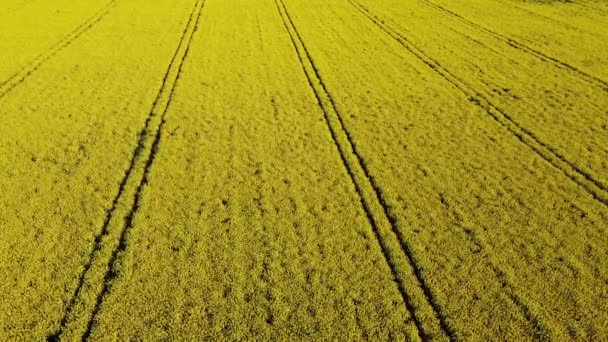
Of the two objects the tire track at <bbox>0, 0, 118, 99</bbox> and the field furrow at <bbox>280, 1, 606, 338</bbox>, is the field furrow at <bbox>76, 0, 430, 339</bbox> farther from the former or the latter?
the tire track at <bbox>0, 0, 118, 99</bbox>

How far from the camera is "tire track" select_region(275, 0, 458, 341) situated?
16.2 ft

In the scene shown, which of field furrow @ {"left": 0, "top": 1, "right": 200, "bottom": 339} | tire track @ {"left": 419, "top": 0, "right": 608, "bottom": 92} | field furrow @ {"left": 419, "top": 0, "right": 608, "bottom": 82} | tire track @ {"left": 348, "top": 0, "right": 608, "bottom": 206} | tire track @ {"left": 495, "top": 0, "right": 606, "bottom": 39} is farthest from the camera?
tire track @ {"left": 495, "top": 0, "right": 606, "bottom": 39}

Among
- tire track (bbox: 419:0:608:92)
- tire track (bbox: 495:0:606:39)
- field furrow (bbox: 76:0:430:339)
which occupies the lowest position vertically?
field furrow (bbox: 76:0:430:339)

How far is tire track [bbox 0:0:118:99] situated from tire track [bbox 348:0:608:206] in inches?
327

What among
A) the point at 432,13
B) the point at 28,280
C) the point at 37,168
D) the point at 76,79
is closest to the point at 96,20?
the point at 76,79

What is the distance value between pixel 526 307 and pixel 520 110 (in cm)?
527

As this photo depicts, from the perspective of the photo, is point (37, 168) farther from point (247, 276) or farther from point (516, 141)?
point (516, 141)

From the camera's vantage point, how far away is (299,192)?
22.2ft

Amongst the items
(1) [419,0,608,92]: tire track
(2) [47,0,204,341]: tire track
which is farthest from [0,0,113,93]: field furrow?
(1) [419,0,608,92]: tire track

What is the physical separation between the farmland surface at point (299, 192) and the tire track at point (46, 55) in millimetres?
107

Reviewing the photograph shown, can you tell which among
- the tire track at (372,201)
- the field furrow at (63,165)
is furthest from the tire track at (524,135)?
the field furrow at (63,165)

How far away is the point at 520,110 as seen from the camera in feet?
30.8

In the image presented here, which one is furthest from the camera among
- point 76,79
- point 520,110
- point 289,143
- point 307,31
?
point 307,31

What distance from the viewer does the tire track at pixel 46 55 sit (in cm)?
988
